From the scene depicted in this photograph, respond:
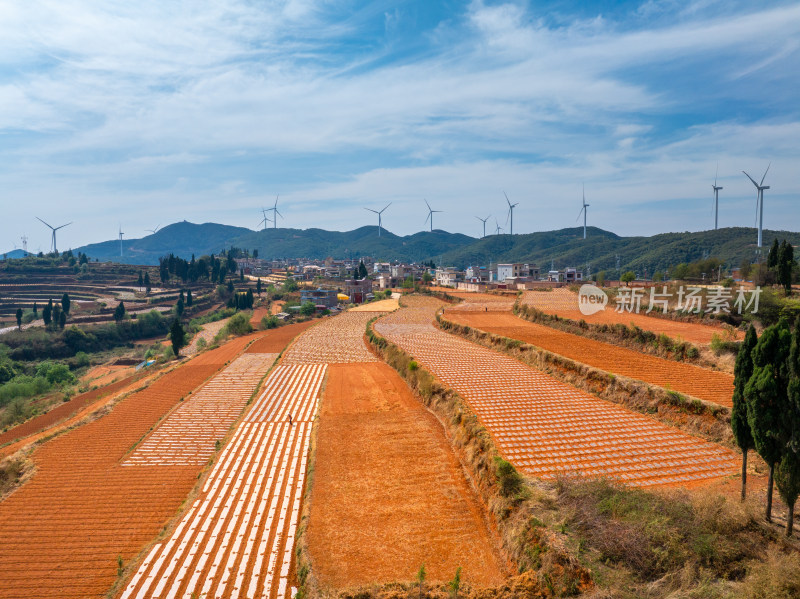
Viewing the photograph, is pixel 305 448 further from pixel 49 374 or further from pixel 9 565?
pixel 49 374

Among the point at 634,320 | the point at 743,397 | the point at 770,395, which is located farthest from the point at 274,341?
the point at 770,395

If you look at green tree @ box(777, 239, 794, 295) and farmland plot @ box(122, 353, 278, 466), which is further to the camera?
green tree @ box(777, 239, 794, 295)

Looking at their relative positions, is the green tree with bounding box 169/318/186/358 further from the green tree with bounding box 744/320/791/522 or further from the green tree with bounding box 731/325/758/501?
the green tree with bounding box 744/320/791/522

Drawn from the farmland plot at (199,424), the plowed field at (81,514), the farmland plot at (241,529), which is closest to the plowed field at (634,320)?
the farmland plot at (241,529)

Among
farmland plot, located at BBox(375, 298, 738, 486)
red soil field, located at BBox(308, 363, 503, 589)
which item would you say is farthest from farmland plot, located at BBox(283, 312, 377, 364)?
red soil field, located at BBox(308, 363, 503, 589)

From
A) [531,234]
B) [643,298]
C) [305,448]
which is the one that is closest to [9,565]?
[305,448]

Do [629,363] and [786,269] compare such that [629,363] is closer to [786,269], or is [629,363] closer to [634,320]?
[634,320]
